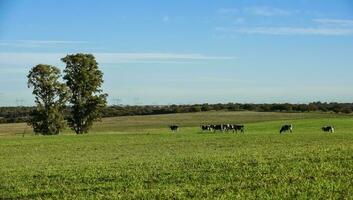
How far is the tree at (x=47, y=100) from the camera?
8569 cm

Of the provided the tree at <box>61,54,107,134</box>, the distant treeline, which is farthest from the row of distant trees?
the distant treeline

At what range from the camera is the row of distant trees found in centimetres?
8406

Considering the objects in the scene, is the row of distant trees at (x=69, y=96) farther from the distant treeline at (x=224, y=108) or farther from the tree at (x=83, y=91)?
the distant treeline at (x=224, y=108)

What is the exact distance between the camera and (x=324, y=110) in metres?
118

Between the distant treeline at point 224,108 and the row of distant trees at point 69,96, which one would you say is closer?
the row of distant trees at point 69,96

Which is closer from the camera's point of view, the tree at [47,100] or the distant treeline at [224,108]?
the tree at [47,100]

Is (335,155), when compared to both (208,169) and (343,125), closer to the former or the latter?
(208,169)

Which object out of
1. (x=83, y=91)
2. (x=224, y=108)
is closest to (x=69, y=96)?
(x=83, y=91)

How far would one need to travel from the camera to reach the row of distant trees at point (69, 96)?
84062 mm

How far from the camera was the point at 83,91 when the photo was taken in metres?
84.4

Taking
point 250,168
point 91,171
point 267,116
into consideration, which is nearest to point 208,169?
point 250,168

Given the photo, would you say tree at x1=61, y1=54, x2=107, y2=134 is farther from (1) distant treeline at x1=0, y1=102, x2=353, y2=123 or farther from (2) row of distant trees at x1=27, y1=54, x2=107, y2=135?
(1) distant treeline at x1=0, y1=102, x2=353, y2=123

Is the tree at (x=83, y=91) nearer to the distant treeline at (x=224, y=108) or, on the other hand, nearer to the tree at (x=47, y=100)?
the tree at (x=47, y=100)

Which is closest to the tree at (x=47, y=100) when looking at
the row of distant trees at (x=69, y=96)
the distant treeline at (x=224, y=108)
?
the row of distant trees at (x=69, y=96)
